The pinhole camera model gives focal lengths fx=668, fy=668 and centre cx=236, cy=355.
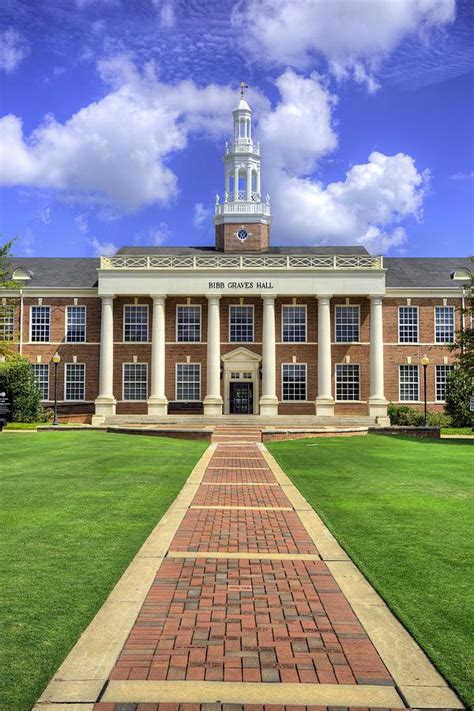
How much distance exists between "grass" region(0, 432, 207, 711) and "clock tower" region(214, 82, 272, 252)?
36.5 metres

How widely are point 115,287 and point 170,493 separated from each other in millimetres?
35057

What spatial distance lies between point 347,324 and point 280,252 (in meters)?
9.62

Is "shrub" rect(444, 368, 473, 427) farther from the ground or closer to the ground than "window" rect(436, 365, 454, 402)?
closer to the ground

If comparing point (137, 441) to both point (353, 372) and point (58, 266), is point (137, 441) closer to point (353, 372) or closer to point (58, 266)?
point (353, 372)

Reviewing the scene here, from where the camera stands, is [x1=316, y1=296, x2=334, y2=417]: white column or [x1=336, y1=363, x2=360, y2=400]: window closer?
[x1=316, y1=296, x2=334, y2=417]: white column

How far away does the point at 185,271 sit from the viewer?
46375 mm

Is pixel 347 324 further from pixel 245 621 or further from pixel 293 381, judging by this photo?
pixel 245 621

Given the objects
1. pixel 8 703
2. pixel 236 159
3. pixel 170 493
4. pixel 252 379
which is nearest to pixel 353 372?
pixel 252 379

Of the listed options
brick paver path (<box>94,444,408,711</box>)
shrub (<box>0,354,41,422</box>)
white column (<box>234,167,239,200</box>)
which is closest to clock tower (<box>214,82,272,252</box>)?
white column (<box>234,167,239,200</box>)

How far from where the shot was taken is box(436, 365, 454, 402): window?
47.2m

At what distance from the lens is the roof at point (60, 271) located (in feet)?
162

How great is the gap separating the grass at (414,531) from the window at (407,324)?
27422mm

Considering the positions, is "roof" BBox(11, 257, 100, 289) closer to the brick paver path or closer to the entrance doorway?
the entrance doorway

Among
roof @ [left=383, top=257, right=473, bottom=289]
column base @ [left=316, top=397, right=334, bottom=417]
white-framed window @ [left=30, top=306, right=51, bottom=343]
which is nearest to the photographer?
column base @ [left=316, top=397, right=334, bottom=417]
